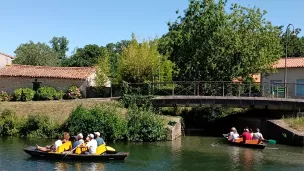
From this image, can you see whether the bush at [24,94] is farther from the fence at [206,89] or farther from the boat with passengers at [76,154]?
the boat with passengers at [76,154]

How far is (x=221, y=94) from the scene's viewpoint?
40.8 m

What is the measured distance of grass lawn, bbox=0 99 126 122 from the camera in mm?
35406

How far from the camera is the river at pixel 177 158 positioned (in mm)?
22562

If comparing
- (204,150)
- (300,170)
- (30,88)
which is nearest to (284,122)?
(204,150)

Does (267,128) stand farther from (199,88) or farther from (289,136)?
(199,88)

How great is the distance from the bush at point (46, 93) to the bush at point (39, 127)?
8.20 m

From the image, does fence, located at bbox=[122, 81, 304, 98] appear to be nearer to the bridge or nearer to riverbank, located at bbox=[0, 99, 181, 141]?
the bridge

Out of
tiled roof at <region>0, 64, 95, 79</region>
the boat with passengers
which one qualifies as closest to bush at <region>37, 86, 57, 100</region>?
tiled roof at <region>0, 64, 95, 79</region>

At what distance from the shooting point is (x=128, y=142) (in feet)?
103

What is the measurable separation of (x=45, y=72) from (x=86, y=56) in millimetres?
44391

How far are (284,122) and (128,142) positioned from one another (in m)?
12.6

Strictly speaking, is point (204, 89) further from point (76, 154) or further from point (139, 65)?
point (76, 154)

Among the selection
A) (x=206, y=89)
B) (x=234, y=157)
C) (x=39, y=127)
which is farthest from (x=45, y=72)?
(x=234, y=157)

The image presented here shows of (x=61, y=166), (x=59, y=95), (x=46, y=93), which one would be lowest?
(x=61, y=166)
